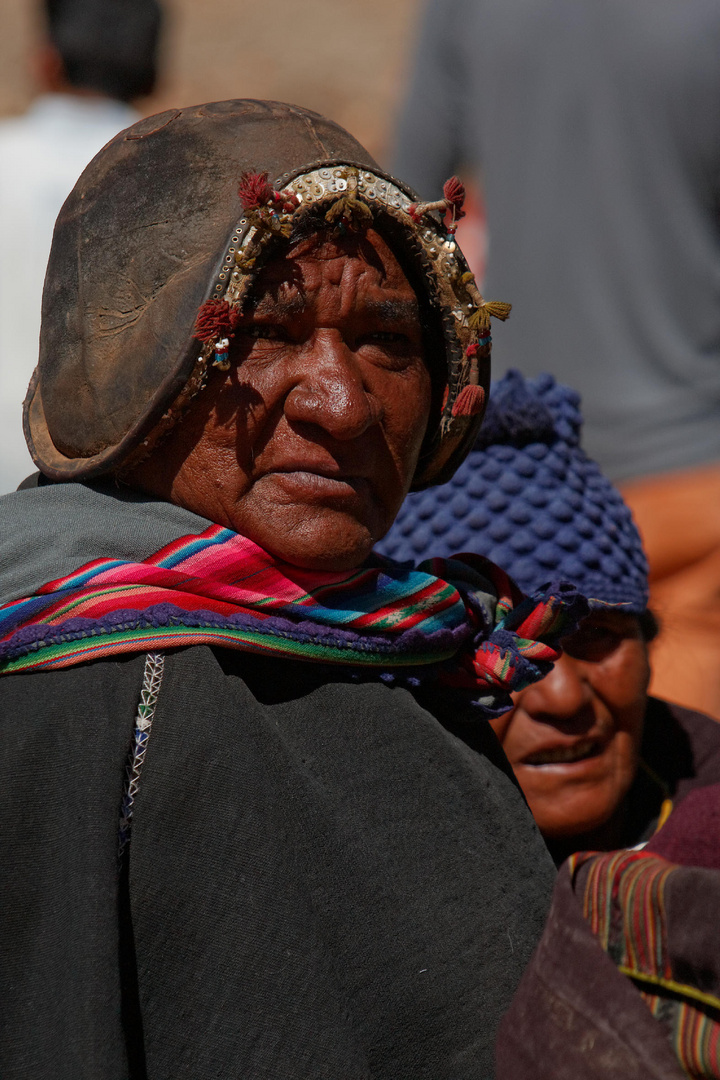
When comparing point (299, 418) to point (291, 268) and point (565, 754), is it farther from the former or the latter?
point (565, 754)

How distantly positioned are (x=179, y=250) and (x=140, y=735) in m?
0.77

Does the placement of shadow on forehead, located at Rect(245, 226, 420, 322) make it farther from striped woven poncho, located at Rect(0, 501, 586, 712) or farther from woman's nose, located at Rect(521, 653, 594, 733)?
woman's nose, located at Rect(521, 653, 594, 733)

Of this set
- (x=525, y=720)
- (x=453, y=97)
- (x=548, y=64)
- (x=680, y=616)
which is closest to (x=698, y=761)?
(x=525, y=720)

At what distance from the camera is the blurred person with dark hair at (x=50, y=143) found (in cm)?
377

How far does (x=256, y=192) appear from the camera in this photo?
181cm

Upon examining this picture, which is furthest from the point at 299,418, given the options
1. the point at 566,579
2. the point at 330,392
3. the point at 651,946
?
the point at 566,579

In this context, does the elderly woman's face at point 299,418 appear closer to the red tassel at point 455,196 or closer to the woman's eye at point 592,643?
the red tassel at point 455,196

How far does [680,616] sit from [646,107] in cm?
168

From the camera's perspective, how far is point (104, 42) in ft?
13.5

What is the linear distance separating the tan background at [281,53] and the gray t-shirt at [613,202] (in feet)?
43.1

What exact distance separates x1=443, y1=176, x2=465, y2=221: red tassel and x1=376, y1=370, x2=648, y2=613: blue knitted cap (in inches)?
30.3

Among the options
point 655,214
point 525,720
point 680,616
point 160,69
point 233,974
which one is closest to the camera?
point 233,974

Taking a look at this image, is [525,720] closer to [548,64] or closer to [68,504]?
[68,504]

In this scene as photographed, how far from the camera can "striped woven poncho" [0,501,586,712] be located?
5.81 ft
